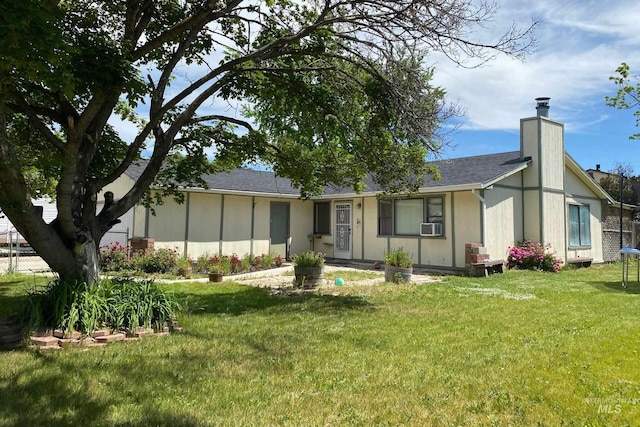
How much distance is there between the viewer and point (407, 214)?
15219mm

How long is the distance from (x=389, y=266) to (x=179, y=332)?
6.53 metres

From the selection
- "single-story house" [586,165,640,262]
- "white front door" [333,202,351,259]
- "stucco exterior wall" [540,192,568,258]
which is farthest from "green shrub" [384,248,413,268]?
"single-story house" [586,165,640,262]

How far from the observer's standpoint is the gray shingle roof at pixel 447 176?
546 inches

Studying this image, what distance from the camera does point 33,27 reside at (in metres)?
3.88

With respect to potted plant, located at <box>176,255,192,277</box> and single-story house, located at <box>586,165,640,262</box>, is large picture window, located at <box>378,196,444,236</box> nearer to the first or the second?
potted plant, located at <box>176,255,192,277</box>

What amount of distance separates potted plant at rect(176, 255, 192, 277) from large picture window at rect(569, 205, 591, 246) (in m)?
13.7

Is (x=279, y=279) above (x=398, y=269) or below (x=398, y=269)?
below

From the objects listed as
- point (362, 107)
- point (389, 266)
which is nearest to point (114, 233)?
point (389, 266)

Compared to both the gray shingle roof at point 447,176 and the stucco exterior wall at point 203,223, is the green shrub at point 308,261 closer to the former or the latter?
the gray shingle roof at point 447,176

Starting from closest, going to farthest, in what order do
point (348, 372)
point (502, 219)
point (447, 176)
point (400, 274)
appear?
point (348, 372) < point (400, 274) < point (502, 219) < point (447, 176)

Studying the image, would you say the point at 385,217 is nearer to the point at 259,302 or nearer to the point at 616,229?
the point at 259,302

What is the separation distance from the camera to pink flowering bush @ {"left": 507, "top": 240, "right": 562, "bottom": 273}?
559 inches

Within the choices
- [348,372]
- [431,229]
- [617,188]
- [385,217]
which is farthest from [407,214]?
[617,188]

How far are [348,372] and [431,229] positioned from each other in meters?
10.6
